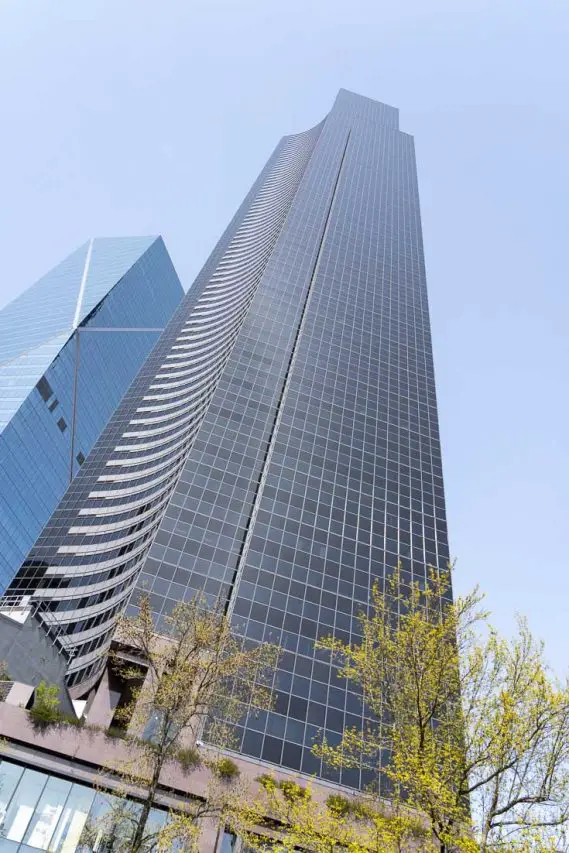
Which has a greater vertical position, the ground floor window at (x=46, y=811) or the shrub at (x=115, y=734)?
the shrub at (x=115, y=734)

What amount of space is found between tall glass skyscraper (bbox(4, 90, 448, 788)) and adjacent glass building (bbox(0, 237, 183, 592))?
31.6 ft

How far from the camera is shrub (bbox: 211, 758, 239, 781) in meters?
29.6

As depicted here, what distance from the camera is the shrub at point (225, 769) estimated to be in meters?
29.6


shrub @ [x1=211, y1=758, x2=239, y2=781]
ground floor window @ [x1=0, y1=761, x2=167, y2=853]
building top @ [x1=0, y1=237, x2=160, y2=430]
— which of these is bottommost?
ground floor window @ [x1=0, y1=761, x2=167, y2=853]

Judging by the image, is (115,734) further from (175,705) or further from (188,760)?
(175,705)

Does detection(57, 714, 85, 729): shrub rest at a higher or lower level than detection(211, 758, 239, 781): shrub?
higher

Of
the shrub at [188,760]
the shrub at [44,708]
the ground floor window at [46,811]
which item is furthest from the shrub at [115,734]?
the shrub at [188,760]

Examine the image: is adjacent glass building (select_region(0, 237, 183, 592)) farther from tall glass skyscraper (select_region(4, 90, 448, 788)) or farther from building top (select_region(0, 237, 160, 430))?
tall glass skyscraper (select_region(4, 90, 448, 788))

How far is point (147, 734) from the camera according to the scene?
38562mm

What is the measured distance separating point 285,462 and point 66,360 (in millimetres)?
80997

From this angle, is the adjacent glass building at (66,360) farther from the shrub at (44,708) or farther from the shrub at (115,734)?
the shrub at (115,734)

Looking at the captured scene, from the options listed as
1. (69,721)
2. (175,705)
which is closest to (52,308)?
(69,721)

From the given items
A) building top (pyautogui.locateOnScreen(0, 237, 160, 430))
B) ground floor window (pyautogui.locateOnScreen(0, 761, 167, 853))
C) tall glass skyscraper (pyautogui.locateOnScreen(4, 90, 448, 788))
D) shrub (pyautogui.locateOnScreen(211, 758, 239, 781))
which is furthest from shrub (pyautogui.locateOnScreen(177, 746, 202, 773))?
building top (pyautogui.locateOnScreen(0, 237, 160, 430))

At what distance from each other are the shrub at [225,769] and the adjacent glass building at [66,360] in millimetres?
75605
